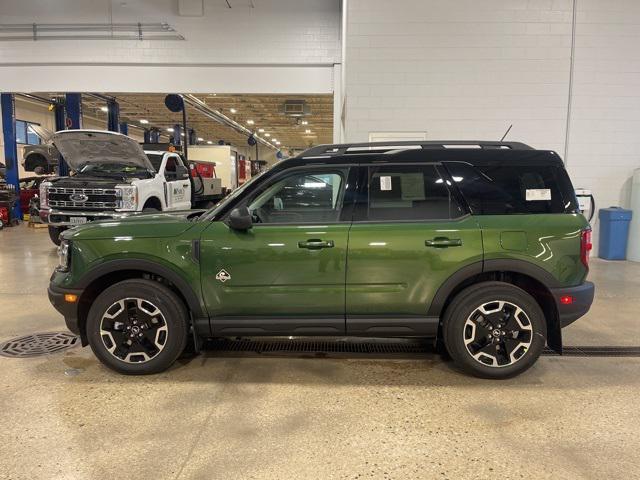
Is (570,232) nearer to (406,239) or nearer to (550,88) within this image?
(406,239)

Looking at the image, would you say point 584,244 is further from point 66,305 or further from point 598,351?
point 66,305

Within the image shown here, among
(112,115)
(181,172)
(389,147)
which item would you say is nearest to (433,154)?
(389,147)

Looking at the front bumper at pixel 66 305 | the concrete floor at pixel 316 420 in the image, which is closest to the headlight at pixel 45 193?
the concrete floor at pixel 316 420

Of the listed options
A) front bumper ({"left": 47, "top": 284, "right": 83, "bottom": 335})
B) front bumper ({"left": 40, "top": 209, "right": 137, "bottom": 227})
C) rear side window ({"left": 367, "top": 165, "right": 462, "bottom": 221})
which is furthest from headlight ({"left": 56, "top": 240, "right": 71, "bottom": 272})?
front bumper ({"left": 40, "top": 209, "right": 137, "bottom": 227})

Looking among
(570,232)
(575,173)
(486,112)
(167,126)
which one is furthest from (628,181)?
(167,126)

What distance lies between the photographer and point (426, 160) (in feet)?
11.1

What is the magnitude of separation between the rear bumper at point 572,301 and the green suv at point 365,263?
1cm

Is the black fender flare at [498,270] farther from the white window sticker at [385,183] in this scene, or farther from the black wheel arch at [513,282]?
the white window sticker at [385,183]

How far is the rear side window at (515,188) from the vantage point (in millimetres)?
3324

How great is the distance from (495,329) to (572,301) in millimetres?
595

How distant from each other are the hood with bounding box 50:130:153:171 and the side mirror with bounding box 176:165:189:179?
4.73 feet

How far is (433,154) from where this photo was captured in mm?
3398

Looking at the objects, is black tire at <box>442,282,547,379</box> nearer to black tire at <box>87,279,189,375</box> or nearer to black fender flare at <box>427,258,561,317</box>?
black fender flare at <box>427,258,561,317</box>

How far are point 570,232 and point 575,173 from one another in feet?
19.7
